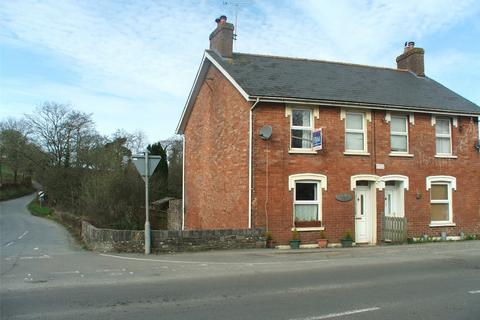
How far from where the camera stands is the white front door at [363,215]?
1858cm

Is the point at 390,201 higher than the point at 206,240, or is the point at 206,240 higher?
the point at 390,201

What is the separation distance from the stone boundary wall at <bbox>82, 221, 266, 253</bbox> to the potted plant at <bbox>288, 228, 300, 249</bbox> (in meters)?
1.11

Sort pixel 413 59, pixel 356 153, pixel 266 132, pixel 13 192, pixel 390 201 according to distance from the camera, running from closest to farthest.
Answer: pixel 266 132 < pixel 356 153 < pixel 390 201 < pixel 413 59 < pixel 13 192

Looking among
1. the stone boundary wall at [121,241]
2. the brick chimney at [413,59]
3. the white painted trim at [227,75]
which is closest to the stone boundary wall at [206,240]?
the stone boundary wall at [121,241]

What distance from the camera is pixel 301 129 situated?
1777 cm

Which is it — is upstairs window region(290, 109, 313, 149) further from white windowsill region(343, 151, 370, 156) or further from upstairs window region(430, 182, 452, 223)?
upstairs window region(430, 182, 452, 223)

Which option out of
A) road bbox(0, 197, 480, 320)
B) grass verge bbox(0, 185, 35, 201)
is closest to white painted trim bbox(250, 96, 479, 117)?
road bbox(0, 197, 480, 320)

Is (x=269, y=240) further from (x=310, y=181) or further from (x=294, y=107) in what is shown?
(x=294, y=107)

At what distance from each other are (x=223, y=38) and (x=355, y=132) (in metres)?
7.25

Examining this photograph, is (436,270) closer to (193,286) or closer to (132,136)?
(193,286)

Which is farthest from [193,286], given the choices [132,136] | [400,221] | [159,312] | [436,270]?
[132,136]

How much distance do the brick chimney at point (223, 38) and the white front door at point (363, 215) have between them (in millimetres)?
8343

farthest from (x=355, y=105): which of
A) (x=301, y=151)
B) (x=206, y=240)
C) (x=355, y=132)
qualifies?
(x=206, y=240)

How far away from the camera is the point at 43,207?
5878 cm
